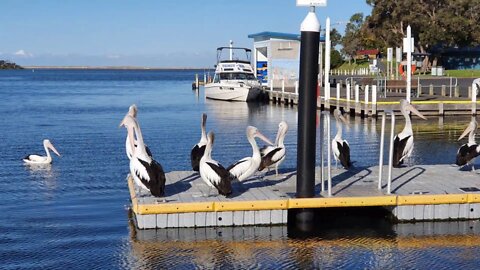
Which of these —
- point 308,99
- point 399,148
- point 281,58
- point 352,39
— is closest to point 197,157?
point 308,99

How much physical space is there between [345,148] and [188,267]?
5.55 metres

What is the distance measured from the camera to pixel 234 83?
4938 centimetres

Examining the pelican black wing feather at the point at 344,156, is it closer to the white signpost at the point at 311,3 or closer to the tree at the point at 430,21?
the white signpost at the point at 311,3

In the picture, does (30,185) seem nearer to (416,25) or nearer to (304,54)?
(304,54)

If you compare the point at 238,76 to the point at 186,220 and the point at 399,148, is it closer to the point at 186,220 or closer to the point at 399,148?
the point at 399,148

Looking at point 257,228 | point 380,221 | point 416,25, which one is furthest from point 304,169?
point 416,25

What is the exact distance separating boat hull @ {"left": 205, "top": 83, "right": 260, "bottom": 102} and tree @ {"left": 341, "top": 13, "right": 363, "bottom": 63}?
187ft

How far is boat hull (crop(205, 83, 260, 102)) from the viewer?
158 ft

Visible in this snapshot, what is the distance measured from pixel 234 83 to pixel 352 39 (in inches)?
2630

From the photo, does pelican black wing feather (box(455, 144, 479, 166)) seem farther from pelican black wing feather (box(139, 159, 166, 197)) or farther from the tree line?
the tree line

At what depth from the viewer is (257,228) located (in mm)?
11812

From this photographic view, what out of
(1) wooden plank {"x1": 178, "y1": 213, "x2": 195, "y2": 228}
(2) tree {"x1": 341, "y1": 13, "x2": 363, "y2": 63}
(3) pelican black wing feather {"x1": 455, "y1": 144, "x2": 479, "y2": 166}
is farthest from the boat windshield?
(2) tree {"x1": 341, "y1": 13, "x2": 363, "y2": 63}

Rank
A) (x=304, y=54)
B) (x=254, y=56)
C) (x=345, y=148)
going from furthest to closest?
(x=254, y=56) < (x=345, y=148) < (x=304, y=54)

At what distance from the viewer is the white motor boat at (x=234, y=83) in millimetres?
48406
